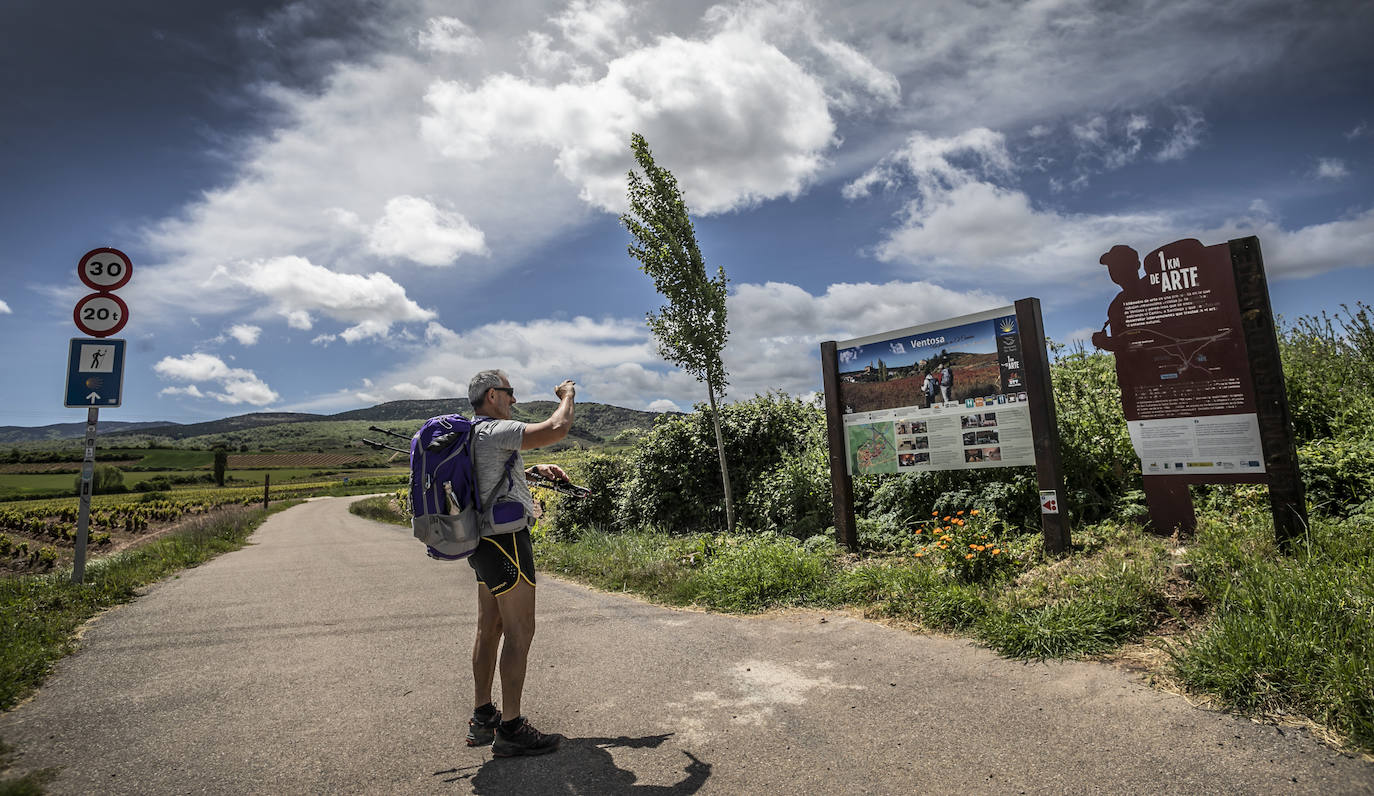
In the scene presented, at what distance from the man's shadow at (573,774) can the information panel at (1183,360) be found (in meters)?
4.88

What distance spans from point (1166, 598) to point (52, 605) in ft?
31.2

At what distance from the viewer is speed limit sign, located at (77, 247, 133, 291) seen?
26.0 feet

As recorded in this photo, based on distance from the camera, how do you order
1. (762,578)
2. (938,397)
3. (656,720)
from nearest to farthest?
(656,720) → (762,578) → (938,397)

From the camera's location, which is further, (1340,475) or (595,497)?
(595,497)

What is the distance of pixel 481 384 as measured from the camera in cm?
362

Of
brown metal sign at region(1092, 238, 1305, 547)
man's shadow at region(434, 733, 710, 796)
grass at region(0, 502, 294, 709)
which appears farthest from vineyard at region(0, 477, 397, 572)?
brown metal sign at region(1092, 238, 1305, 547)

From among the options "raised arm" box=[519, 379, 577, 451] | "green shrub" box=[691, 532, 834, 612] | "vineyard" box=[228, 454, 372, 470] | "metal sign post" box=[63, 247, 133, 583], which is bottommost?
"green shrub" box=[691, 532, 834, 612]

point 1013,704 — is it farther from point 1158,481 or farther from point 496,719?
point 1158,481

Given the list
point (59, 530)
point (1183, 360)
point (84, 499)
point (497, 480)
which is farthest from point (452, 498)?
point (59, 530)

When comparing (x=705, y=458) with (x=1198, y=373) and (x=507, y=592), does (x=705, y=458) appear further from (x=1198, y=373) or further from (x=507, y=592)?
(x=507, y=592)

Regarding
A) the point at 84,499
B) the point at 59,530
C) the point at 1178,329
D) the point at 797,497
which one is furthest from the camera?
the point at 59,530

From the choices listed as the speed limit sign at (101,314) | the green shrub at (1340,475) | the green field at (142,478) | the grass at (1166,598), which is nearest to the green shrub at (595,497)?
the grass at (1166,598)

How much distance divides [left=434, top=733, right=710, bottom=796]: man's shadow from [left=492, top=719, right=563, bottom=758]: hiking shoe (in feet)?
0.11

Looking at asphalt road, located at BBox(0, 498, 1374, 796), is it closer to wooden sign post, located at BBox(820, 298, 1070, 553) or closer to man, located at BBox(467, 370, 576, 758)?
man, located at BBox(467, 370, 576, 758)
